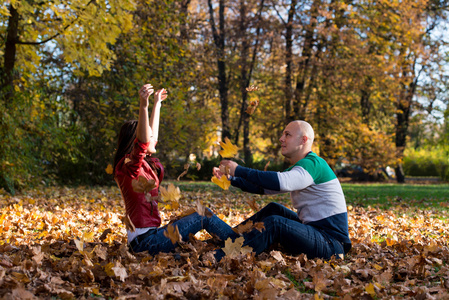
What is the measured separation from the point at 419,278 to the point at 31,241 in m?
3.61

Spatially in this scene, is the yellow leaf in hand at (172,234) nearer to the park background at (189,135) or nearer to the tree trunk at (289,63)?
the park background at (189,135)

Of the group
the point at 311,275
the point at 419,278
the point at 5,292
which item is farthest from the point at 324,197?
the point at 5,292

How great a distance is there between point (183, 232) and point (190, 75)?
32.5 ft

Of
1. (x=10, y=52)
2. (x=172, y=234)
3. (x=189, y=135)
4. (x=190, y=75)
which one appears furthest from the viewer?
(x=189, y=135)

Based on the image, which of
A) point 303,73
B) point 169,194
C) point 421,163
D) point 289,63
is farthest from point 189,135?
point 421,163

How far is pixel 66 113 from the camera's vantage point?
12789 mm

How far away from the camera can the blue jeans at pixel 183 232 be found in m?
3.56

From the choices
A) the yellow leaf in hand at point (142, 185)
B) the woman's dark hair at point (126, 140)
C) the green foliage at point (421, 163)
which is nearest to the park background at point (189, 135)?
the yellow leaf in hand at point (142, 185)

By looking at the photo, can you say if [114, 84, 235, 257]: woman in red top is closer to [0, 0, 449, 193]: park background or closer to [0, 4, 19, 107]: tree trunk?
[0, 0, 449, 193]: park background

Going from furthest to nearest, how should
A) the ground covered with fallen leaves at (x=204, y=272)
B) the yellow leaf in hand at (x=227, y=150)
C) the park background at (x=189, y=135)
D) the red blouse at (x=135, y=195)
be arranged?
the yellow leaf in hand at (x=227, y=150)
the red blouse at (x=135, y=195)
the park background at (x=189, y=135)
the ground covered with fallen leaves at (x=204, y=272)

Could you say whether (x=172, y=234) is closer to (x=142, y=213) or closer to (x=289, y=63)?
(x=142, y=213)

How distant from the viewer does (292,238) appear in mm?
3510

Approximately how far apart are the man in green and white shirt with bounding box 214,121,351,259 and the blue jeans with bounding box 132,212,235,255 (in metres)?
0.23

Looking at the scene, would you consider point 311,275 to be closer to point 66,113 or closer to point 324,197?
point 324,197
